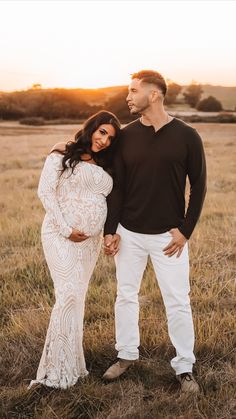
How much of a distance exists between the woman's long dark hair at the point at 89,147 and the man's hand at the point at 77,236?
1.47 feet

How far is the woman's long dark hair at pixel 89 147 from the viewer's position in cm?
360

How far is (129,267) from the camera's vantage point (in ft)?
12.5

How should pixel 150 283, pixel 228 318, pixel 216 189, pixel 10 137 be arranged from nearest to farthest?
pixel 228 318 → pixel 150 283 → pixel 216 189 → pixel 10 137

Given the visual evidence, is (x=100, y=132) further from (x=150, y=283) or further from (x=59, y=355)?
(x=150, y=283)

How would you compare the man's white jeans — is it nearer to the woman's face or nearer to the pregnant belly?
the pregnant belly

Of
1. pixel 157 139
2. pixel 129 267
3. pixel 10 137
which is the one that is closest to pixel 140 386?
pixel 129 267

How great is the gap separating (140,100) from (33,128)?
26.9m

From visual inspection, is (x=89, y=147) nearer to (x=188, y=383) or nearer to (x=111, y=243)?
(x=111, y=243)

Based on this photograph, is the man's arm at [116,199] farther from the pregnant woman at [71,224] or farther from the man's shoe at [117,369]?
the man's shoe at [117,369]

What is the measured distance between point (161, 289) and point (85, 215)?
78 centimetres

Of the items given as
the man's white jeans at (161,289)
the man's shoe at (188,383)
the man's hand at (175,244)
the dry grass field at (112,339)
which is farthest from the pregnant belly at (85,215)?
the man's shoe at (188,383)

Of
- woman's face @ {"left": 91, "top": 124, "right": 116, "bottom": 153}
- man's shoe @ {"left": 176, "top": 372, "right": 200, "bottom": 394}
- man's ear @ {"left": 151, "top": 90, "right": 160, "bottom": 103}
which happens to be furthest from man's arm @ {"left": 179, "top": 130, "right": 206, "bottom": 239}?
man's shoe @ {"left": 176, "top": 372, "right": 200, "bottom": 394}

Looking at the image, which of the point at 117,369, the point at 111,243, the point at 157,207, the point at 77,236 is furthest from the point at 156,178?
the point at 117,369

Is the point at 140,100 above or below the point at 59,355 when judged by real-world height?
above
